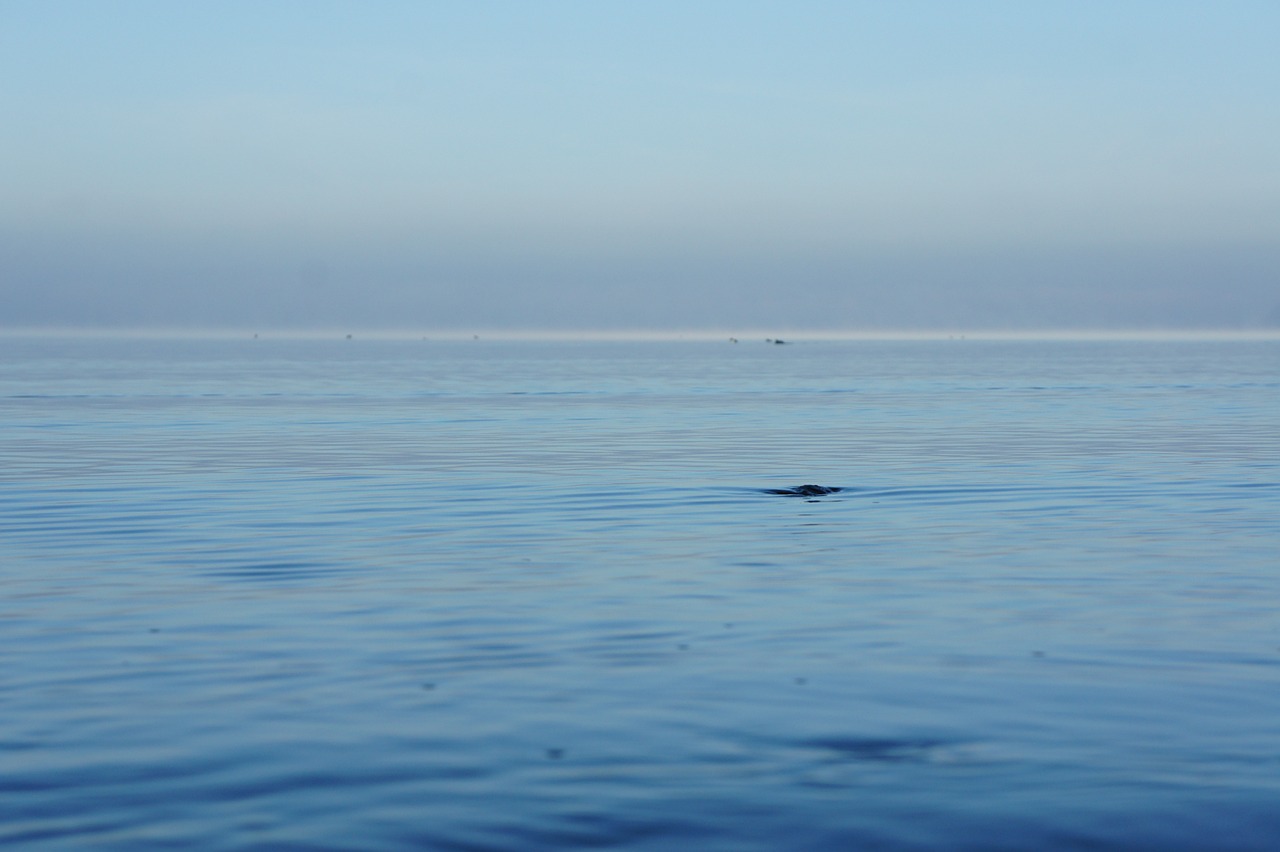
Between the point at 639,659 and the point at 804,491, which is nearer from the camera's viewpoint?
the point at 639,659

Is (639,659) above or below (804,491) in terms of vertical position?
below

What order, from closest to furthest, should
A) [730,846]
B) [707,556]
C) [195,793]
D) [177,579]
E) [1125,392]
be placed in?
[730,846], [195,793], [177,579], [707,556], [1125,392]

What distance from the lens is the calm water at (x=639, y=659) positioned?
1045 cm

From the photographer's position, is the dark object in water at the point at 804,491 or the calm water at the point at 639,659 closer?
the calm water at the point at 639,659

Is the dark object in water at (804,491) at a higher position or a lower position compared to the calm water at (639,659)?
higher

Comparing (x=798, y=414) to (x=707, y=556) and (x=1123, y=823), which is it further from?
(x=1123, y=823)

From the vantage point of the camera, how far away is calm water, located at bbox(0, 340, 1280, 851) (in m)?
10.5

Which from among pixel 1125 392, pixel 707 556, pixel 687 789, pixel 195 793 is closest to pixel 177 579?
pixel 707 556

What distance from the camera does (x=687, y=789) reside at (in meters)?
10.9

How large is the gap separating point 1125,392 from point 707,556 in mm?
74779

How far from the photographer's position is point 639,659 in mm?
15273

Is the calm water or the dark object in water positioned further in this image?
the dark object in water

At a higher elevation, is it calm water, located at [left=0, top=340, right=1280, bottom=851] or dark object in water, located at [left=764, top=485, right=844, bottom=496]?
dark object in water, located at [left=764, top=485, right=844, bottom=496]

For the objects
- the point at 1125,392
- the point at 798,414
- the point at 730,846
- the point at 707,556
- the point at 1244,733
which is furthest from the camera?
the point at 1125,392
